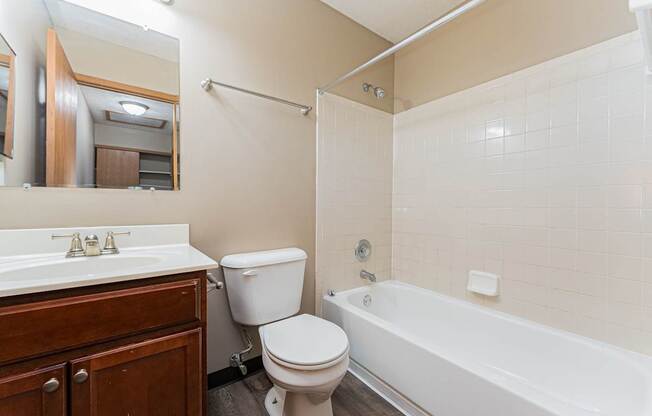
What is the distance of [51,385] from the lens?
2.70 ft

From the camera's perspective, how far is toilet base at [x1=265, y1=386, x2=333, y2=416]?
133cm

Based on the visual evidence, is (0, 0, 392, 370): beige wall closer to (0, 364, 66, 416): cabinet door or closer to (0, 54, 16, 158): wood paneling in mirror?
(0, 54, 16, 158): wood paneling in mirror

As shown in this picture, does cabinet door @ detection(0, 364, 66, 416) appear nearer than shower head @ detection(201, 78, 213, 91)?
Yes

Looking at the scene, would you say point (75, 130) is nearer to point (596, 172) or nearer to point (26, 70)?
point (26, 70)

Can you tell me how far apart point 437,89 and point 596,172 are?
3.76 ft

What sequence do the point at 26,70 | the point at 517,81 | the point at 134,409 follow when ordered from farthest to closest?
the point at 517,81 < the point at 26,70 < the point at 134,409

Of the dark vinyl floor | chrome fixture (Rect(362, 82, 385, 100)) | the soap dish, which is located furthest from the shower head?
the soap dish

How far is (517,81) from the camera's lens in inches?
68.6

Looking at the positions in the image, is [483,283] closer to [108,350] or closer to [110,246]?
[108,350]

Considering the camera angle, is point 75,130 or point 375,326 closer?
point 75,130

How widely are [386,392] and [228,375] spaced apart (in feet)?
2.99

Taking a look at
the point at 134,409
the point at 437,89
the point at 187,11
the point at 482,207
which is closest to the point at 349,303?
the point at 482,207

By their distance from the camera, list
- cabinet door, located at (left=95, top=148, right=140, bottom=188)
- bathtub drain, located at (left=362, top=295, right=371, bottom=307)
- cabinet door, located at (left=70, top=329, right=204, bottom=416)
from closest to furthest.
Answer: cabinet door, located at (left=70, top=329, right=204, bottom=416), cabinet door, located at (left=95, top=148, right=140, bottom=188), bathtub drain, located at (left=362, top=295, right=371, bottom=307)

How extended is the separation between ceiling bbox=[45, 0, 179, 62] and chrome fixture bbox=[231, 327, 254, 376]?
62.1 inches
